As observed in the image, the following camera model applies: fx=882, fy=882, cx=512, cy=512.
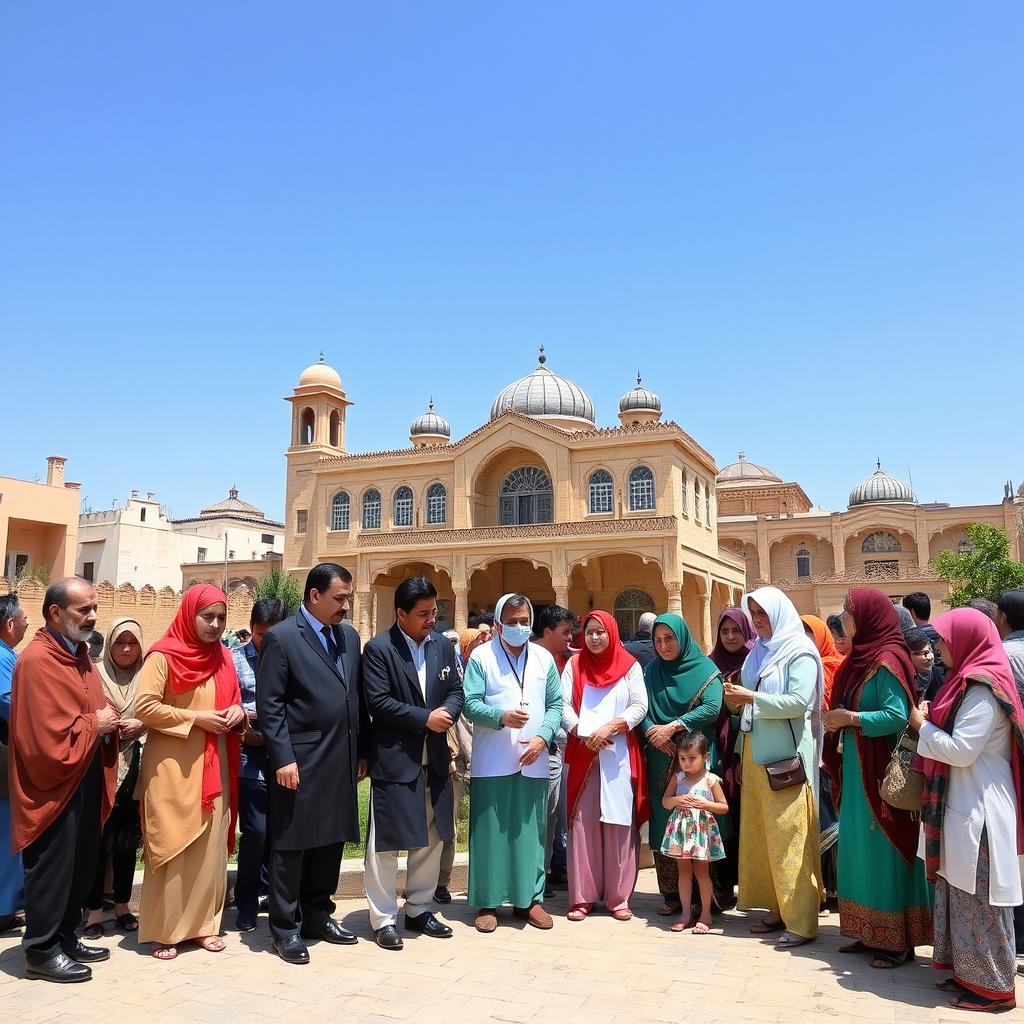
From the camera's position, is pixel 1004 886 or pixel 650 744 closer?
pixel 1004 886

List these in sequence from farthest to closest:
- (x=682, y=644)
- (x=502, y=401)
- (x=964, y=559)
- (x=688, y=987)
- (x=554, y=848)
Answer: (x=502, y=401)
(x=964, y=559)
(x=554, y=848)
(x=682, y=644)
(x=688, y=987)

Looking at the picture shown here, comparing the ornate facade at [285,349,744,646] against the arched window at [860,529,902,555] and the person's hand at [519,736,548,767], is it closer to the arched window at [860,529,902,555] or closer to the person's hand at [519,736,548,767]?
the arched window at [860,529,902,555]

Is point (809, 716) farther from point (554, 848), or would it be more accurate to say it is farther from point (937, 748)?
point (554, 848)

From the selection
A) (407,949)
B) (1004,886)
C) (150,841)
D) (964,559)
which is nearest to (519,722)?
(407,949)

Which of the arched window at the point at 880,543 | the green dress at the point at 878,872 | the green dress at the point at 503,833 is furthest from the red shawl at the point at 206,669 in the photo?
the arched window at the point at 880,543

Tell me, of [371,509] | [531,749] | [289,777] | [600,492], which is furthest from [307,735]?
[371,509]

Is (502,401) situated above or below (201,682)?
above

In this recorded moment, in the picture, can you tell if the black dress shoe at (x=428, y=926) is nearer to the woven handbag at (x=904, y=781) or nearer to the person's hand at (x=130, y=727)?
the person's hand at (x=130, y=727)

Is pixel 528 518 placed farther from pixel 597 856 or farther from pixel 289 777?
pixel 289 777

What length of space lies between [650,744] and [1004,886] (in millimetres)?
1965

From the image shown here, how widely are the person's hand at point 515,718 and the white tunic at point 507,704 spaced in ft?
0.30

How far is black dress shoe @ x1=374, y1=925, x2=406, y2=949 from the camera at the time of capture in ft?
14.2

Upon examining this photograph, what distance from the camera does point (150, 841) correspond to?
13.8 feet

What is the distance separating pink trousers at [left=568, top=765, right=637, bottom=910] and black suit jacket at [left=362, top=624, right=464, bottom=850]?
2.49 ft
